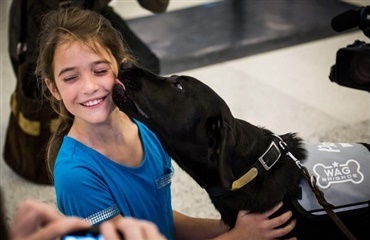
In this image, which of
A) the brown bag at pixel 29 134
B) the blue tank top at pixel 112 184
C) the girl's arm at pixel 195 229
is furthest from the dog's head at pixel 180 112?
the brown bag at pixel 29 134

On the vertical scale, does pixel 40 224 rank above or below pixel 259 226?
above

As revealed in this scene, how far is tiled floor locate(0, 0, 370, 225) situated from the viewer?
98.1 inches

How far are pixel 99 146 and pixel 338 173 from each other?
2.04ft

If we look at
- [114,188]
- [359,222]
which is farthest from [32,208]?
[359,222]

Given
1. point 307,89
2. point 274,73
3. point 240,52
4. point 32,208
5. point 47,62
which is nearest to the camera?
point 32,208

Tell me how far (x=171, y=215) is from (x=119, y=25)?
1.10 metres

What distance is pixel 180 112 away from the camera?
145 centimetres

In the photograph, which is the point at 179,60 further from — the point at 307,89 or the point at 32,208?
the point at 32,208

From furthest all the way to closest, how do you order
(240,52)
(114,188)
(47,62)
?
(240,52), (47,62), (114,188)

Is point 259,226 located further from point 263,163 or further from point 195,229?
point 195,229

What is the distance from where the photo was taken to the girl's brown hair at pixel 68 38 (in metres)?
1.51

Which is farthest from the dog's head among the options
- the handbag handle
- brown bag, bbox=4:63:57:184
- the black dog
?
the handbag handle

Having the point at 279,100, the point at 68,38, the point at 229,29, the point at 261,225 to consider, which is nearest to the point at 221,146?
the point at 261,225

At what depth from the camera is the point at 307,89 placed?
10.8 ft
